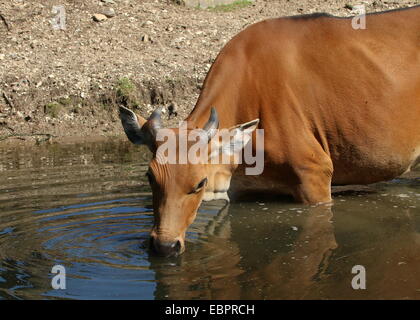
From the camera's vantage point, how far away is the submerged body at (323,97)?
8.09 m

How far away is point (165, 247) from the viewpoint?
6625mm

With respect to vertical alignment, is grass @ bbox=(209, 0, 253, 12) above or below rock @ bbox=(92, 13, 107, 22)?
above

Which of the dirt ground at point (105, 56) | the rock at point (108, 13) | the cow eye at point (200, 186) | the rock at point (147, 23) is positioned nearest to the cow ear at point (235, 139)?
the cow eye at point (200, 186)

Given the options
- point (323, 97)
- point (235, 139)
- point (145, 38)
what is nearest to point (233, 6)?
point (145, 38)

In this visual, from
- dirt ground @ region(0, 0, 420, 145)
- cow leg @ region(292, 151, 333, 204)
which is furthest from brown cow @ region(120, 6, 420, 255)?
dirt ground @ region(0, 0, 420, 145)

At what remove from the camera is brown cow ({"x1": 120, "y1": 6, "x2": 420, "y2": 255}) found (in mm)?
8078

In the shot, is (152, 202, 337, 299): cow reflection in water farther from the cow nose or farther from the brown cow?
the brown cow

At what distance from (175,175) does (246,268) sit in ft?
3.17

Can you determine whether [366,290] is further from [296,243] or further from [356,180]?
[356,180]

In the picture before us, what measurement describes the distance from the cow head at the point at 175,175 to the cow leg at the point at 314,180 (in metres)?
0.93

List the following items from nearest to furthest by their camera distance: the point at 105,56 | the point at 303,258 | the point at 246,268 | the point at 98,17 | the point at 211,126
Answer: the point at 246,268
the point at 303,258
the point at 211,126
the point at 105,56
the point at 98,17

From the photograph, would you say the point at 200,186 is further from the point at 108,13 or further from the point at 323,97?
the point at 108,13

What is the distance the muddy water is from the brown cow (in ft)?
1.34

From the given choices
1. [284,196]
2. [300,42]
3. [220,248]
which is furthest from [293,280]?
[300,42]
